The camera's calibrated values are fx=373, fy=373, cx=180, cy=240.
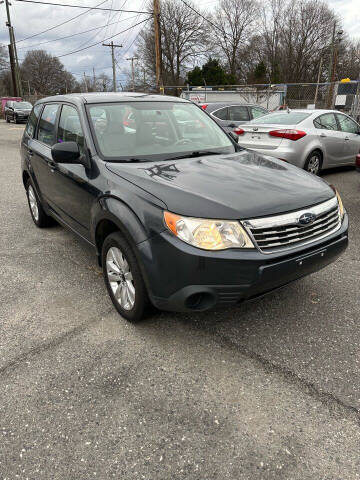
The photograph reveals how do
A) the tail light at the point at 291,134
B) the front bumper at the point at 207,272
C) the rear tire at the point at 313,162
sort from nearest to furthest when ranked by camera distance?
the front bumper at the point at 207,272 → the tail light at the point at 291,134 → the rear tire at the point at 313,162

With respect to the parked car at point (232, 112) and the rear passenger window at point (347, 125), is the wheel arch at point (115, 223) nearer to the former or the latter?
the rear passenger window at point (347, 125)

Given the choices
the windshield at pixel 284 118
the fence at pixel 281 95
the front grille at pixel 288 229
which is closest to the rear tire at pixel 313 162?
the windshield at pixel 284 118

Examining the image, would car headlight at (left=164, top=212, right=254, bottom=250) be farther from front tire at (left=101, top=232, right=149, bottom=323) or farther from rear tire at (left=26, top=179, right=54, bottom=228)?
rear tire at (left=26, top=179, right=54, bottom=228)

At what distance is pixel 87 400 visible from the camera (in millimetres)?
2217

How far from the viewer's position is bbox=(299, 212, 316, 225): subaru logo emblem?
98.4 inches

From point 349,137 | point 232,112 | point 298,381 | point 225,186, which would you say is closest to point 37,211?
point 225,186

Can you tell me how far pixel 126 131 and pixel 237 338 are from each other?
2009 mm

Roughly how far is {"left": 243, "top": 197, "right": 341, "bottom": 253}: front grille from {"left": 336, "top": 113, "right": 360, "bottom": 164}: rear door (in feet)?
19.8

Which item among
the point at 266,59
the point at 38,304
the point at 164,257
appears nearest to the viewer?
the point at 164,257

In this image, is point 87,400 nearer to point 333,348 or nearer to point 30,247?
point 333,348

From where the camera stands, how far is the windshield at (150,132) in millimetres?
3197

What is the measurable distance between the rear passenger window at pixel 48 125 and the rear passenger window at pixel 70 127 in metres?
0.23

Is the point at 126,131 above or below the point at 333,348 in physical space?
above

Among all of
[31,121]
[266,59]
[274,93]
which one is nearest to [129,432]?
[31,121]
